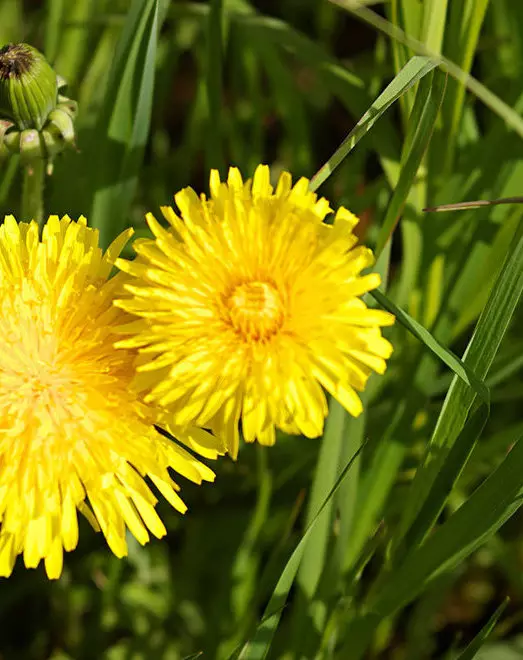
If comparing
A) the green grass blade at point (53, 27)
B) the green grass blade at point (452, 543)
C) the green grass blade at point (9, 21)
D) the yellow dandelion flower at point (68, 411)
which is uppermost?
the green grass blade at point (9, 21)

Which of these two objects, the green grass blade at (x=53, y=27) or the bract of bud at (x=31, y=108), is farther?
the green grass blade at (x=53, y=27)

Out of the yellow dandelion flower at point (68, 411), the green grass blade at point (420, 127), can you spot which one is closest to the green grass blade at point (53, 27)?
the yellow dandelion flower at point (68, 411)

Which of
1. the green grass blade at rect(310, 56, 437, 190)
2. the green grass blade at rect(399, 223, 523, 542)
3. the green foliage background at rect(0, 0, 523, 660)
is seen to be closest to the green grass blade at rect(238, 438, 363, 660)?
the green foliage background at rect(0, 0, 523, 660)

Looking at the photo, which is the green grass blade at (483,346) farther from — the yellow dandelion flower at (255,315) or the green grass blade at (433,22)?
the green grass blade at (433,22)

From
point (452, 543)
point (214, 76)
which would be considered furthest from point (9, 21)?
point (452, 543)

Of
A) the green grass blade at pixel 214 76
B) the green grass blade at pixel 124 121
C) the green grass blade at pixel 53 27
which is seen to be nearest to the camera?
the green grass blade at pixel 124 121

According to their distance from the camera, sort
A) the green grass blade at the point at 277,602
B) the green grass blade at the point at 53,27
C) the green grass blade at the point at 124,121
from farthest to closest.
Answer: the green grass blade at the point at 53,27, the green grass blade at the point at 124,121, the green grass blade at the point at 277,602

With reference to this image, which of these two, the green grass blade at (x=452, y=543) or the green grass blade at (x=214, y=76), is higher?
the green grass blade at (x=214, y=76)
